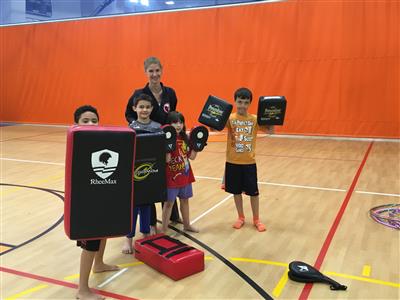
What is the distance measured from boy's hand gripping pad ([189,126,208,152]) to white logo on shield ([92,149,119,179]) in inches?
48.1

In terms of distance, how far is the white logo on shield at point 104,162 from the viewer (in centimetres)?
221

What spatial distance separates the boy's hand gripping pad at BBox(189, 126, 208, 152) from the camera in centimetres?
341

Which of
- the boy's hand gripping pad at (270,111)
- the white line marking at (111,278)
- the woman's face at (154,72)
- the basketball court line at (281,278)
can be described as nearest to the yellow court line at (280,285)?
the basketball court line at (281,278)

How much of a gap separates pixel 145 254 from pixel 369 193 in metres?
3.12

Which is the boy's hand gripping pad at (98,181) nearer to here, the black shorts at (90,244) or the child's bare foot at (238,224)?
the black shorts at (90,244)

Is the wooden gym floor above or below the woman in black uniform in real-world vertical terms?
below

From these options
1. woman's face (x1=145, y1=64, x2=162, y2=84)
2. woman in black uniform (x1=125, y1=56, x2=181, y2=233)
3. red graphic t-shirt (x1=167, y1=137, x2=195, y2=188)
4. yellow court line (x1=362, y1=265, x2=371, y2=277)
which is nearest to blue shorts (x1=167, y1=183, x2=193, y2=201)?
red graphic t-shirt (x1=167, y1=137, x2=195, y2=188)

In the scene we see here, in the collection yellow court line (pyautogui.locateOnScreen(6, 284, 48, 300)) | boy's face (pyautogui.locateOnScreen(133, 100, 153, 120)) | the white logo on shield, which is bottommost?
yellow court line (pyautogui.locateOnScreen(6, 284, 48, 300))

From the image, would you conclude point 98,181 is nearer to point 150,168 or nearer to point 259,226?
point 150,168

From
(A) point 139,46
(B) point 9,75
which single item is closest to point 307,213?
(A) point 139,46

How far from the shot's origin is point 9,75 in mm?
13031

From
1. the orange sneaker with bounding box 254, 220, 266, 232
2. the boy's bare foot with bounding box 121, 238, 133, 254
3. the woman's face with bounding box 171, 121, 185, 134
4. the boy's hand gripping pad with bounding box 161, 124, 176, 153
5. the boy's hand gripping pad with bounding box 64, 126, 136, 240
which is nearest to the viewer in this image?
the boy's hand gripping pad with bounding box 64, 126, 136, 240

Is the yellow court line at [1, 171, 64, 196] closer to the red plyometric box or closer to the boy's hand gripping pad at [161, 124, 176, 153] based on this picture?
the red plyometric box

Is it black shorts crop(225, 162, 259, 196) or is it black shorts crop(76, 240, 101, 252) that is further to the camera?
black shorts crop(225, 162, 259, 196)
